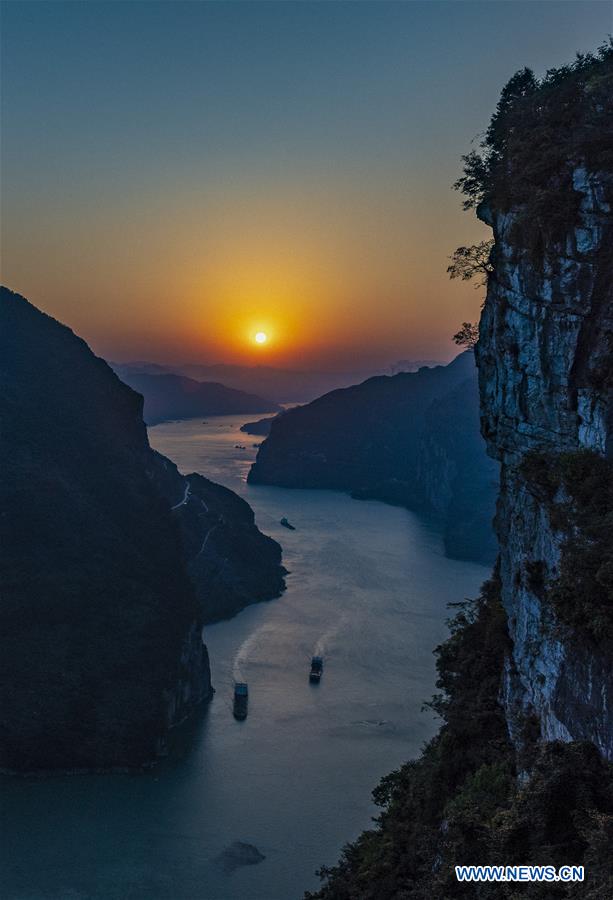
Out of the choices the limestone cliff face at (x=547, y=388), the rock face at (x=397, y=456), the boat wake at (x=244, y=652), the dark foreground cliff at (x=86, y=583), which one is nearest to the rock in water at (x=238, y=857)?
the dark foreground cliff at (x=86, y=583)

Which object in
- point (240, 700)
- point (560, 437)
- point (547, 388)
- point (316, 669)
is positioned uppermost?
point (547, 388)

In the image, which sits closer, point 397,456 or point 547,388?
point 547,388

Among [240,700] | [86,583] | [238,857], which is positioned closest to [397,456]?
[86,583]

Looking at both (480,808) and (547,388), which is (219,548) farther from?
(480,808)

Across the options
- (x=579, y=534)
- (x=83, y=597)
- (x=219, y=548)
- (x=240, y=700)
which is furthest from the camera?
(x=219, y=548)

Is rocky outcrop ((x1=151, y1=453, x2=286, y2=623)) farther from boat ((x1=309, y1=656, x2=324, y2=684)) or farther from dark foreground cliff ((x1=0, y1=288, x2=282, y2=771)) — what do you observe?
boat ((x1=309, y1=656, x2=324, y2=684))

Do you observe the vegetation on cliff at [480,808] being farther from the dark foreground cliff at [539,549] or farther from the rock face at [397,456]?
the rock face at [397,456]

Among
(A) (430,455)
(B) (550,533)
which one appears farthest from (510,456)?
(A) (430,455)
